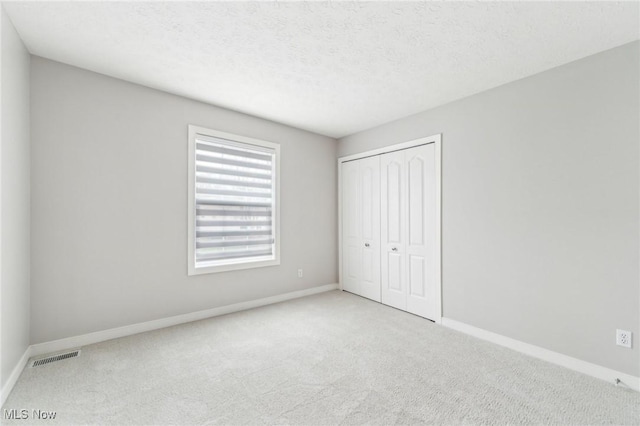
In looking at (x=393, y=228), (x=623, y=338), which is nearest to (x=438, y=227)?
(x=393, y=228)

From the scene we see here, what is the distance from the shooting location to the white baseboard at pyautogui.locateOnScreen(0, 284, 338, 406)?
7.15ft

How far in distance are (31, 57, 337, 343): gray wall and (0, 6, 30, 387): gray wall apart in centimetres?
13

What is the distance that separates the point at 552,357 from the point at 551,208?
132cm

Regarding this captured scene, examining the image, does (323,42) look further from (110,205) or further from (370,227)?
(370,227)

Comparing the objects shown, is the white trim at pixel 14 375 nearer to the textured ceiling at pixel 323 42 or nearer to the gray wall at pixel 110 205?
the gray wall at pixel 110 205

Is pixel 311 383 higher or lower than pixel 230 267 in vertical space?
lower

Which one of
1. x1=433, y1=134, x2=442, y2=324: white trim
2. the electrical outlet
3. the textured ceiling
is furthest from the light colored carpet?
the textured ceiling

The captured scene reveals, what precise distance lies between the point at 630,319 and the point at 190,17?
3.89 meters

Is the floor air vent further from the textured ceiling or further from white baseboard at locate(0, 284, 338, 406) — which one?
the textured ceiling

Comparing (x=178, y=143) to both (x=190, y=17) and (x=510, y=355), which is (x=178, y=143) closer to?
(x=190, y=17)

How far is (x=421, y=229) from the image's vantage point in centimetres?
359

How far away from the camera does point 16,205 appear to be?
215 cm

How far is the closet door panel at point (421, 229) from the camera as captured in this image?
3475mm

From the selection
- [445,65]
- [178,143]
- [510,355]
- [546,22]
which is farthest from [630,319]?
[178,143]
